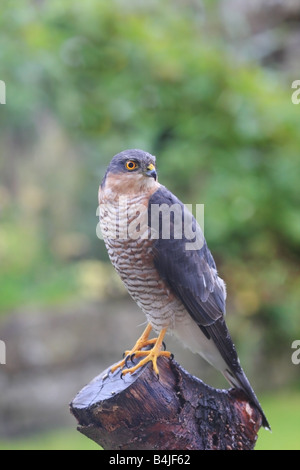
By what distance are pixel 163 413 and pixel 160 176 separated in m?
3.65

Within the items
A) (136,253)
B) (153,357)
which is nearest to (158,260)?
(136,253)

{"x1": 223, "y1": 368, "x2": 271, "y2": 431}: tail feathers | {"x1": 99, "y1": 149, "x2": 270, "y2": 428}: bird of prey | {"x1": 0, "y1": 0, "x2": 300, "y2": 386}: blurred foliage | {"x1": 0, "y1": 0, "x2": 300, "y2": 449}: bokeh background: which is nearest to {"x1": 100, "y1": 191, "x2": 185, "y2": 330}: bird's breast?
{"x1": 99, "y1": 149, "x2": 270, "y2": 428}: bird of prey

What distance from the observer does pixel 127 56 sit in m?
5.30

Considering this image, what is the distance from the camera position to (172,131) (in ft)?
17.8

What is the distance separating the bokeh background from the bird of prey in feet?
8.95

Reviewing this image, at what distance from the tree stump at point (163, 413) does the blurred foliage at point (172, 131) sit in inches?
125

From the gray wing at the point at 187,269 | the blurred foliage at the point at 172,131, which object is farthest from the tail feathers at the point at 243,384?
the blurred foliage at the point at 172,131

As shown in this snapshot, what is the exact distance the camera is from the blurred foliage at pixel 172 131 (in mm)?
5035

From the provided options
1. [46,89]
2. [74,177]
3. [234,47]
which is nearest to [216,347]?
[46,89]

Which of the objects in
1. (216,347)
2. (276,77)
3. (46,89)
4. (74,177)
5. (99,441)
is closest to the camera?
(99,441)

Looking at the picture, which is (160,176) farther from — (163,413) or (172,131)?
(163,413)

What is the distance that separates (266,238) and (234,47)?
2.60m

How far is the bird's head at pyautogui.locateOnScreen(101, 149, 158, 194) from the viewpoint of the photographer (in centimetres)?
165

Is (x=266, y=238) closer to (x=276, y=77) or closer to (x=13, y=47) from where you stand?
(x=276, y=77)
